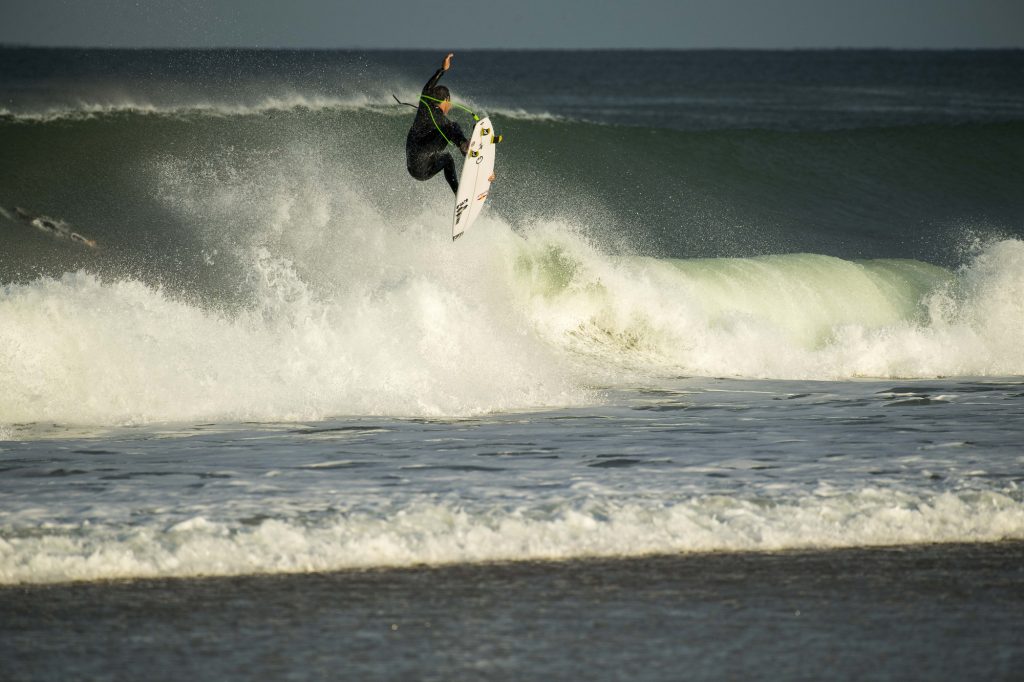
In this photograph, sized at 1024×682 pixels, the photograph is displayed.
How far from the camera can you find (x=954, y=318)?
1389 centimetres

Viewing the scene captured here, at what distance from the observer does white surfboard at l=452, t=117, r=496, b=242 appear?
1150 cm

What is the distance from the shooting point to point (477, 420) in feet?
29.2

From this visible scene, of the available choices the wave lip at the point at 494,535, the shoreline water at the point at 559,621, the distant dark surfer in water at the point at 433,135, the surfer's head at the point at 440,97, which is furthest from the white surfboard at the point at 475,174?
the shoreline water at the point at 559,621

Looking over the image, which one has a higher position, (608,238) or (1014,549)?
(608,238)

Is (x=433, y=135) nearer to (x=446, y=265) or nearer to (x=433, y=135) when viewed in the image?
(x=433, y=135)

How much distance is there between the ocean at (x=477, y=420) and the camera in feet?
15.3

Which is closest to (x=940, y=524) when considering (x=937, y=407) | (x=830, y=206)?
(x=937, y=407)

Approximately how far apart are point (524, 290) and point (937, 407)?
4.65 m

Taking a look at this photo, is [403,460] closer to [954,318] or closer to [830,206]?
[954,318]

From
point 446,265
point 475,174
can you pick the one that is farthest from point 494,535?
point 446,265

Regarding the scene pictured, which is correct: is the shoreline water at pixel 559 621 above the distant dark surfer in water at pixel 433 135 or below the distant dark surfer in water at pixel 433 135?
below

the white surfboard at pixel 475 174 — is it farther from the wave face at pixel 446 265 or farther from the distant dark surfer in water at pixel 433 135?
the wave face at pixel 446 265

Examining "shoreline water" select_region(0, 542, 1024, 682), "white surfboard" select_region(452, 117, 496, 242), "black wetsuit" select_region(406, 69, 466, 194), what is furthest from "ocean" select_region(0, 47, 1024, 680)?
"black wetsuit" select_region(406, 69, 466, 194)

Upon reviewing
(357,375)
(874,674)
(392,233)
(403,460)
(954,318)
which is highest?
(392,233)
